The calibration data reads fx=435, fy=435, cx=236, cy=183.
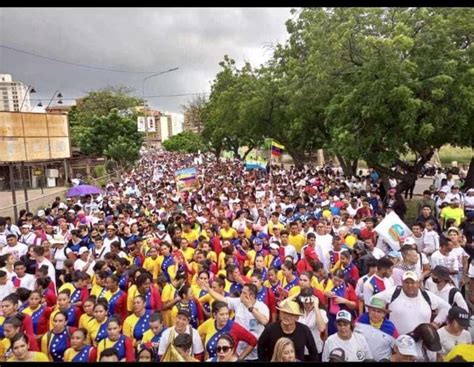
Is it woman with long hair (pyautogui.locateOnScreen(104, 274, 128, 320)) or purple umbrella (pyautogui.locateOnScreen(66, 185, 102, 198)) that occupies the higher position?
purple umbrella (pyautogui.locateOnScreen(66, 185, 102, 198))

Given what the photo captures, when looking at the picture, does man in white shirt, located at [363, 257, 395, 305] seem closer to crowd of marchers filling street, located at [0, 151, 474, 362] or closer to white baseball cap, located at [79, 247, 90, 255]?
crowd of marchers filling street, located at [0, 151, 474, 362]

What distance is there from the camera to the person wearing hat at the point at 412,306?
432cm

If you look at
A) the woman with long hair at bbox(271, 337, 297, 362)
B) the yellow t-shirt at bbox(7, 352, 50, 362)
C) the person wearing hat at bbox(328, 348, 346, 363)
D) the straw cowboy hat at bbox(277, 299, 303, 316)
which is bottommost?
the yellow t-shirt at bbox(7, 352, 50, 362)

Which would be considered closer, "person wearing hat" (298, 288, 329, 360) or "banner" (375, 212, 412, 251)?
"person wearing hat" (298, 288, 329, 360)

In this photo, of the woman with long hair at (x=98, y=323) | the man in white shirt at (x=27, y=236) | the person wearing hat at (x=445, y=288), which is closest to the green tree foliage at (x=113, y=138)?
the man in white shirt at (x=27, y=236)

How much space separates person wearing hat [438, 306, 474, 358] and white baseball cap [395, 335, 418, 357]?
465mm

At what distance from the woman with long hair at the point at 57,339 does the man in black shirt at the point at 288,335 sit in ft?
6.39

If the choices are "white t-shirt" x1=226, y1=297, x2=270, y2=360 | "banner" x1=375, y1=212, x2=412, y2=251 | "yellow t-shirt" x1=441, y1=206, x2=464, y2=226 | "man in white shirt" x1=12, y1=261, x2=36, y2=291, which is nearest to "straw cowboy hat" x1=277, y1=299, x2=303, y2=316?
"white t-shirt" x1=226, y1=297, x2=270, y2=360

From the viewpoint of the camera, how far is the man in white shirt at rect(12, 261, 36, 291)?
5938 mm

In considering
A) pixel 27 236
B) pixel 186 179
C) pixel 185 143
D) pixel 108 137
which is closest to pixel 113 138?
pixel 108 137

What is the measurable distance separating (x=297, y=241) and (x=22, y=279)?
438cm

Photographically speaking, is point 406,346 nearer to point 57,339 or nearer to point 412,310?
point 412,310

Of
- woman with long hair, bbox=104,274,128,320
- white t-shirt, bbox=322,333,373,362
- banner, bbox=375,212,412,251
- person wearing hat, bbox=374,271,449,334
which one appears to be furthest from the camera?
banner, bbox=375,212,412,251

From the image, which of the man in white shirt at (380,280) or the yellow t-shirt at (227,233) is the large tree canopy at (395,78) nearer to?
the yellow t-shirt at (227,233)
